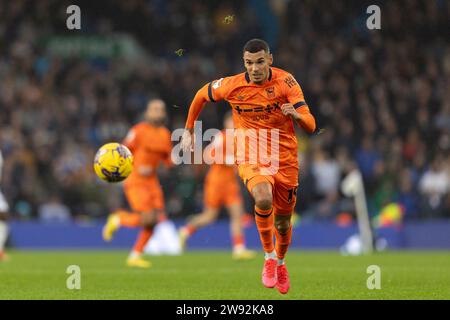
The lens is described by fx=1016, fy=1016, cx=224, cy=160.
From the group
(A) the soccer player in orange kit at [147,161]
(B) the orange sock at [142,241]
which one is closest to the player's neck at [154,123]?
(A) the soccer player in orange kit at [147,161]

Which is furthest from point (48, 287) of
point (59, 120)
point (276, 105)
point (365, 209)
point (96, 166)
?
point (59, 120)

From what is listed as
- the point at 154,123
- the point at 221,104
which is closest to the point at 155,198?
the point at 154,123

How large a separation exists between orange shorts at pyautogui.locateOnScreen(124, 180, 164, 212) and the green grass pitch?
860 mm

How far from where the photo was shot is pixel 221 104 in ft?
70.4

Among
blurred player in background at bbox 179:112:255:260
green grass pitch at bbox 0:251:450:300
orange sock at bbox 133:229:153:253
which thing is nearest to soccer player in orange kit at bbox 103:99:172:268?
orange sock at bbox 133:229:153:253

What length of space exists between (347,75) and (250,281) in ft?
38.4

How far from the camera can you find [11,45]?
2394 cm

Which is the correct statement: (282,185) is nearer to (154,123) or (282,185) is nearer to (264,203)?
(264,203)

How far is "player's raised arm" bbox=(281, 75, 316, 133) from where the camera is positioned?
916 cm

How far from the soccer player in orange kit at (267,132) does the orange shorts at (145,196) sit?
495 centimetres

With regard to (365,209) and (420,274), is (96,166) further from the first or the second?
(365,209)

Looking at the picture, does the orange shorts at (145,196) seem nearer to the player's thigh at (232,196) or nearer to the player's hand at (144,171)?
the player's hand at (144,171)

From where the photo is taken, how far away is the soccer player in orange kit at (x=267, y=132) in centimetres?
955

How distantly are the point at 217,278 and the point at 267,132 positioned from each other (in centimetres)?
249
